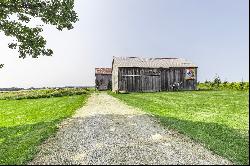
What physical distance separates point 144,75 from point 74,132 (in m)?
41.8

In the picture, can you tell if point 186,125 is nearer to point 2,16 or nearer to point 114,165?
point 114,165

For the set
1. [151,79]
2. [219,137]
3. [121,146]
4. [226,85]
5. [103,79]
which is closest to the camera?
[121,146]

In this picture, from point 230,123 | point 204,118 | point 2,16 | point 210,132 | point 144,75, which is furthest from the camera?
point 144,75

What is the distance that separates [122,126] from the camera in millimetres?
18609

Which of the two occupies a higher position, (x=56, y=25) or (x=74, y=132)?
(x=56, y=25)

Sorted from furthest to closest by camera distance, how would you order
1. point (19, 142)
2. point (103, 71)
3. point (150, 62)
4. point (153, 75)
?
point (103, 71) → point (150, 62) → point (153, 75) → point (19, 142)

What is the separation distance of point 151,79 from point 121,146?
149ft

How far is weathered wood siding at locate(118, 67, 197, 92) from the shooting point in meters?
57.8

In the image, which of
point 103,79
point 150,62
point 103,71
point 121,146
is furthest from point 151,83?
point 121,146

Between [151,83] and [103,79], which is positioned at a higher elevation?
[103,79]

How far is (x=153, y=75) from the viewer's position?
5919 centimetres

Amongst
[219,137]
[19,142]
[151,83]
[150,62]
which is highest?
[150,62]

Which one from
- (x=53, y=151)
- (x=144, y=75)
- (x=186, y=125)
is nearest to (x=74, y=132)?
(x=53, y=151)

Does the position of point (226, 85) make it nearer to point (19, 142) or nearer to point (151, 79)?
point (151, 79)
